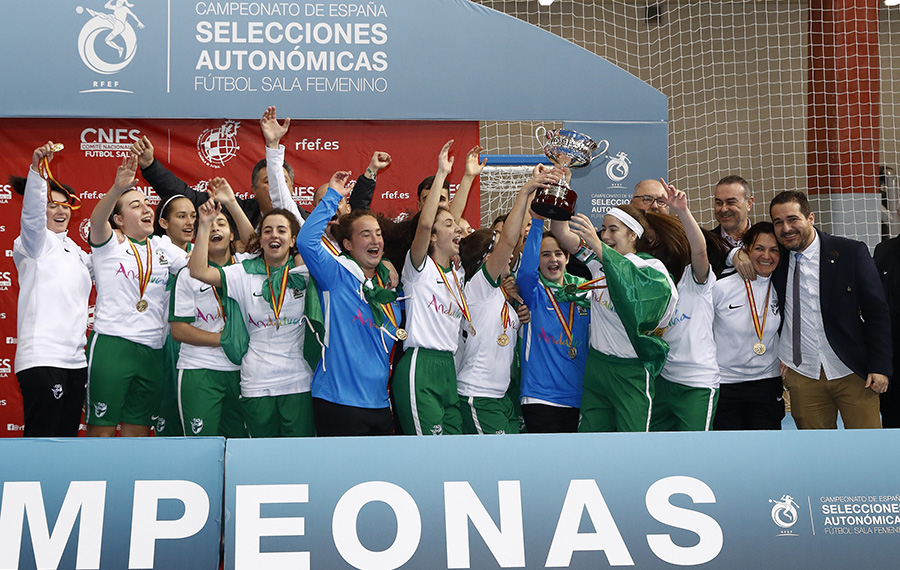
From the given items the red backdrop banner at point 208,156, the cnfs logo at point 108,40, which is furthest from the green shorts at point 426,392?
the cnfs logo at point 108,40

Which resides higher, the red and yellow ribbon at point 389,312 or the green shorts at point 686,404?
the red and yellow ribbon at point 389,312

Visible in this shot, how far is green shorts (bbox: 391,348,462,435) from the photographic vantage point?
4504mm

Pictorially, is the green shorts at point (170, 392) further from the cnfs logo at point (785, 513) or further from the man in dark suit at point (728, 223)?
the cnfs logo at point (785, 513)

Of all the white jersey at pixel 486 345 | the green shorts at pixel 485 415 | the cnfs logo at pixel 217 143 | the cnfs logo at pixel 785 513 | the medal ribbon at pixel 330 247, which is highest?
the cnfs logo at pixel 217 143

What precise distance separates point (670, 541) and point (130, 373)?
321cm

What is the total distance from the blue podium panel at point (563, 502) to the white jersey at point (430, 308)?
1366mm

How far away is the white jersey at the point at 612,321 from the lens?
4.46 meters

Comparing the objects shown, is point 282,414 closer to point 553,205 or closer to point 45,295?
point 45,295

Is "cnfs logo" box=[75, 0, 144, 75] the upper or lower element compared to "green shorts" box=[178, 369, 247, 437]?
upper

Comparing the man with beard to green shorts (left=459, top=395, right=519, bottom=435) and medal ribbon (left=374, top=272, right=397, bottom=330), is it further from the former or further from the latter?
medal ribbon (left=374, top=272, right=397, bottom=330)

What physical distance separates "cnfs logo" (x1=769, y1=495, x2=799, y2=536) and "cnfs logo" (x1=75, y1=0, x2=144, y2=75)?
18.4 ft

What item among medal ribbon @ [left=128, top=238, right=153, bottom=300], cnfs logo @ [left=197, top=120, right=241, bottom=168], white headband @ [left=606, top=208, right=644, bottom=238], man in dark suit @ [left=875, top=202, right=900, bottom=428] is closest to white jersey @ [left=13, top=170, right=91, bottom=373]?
medal ribbon @ [left=128, top=238, right=153, bottom=300]

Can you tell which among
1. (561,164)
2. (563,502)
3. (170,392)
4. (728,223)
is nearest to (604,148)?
(728,223)

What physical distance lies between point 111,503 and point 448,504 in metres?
1.23
